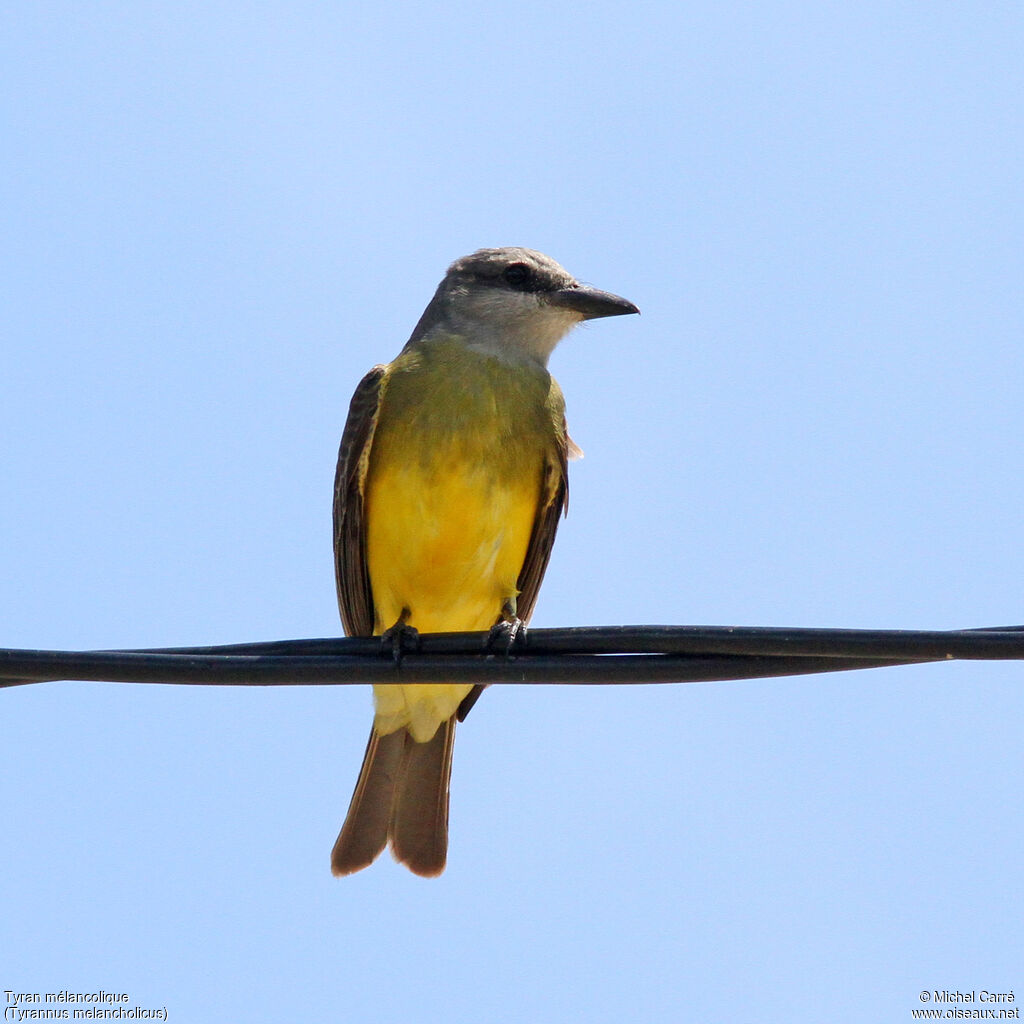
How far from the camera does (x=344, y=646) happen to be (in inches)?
150

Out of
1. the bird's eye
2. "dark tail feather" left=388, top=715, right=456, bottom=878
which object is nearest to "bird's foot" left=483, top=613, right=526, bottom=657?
"dark tail feather" left=388, top=715, right=456, bottom=878

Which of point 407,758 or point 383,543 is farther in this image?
point 407,758

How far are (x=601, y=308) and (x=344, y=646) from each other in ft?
11.0

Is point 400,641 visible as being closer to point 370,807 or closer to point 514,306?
point 370,807

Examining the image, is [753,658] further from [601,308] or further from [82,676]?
[601,308]

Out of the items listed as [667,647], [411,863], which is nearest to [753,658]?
[667,647]

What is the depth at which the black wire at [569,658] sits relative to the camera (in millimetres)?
3367

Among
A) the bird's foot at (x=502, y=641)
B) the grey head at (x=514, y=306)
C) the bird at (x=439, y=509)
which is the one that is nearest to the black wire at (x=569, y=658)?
the bird's foot at (x=502, y=641)

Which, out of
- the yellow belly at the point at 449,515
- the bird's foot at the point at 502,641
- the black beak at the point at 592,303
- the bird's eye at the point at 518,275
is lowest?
the bird's foot at the point at 502,641

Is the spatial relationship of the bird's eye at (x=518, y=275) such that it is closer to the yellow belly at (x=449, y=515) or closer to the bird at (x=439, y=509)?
the bird at (x=439, y=509)

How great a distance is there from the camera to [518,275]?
7.00 meters

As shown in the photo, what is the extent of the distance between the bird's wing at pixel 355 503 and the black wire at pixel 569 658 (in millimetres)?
2106

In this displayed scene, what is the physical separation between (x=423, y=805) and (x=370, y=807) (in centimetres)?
23

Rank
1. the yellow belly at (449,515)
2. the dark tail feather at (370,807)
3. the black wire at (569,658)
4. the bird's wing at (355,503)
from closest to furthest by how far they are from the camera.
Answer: the black wire at (569,658)
the yellow belly at (449,515)
the bird's wing at (355,503)
the dark tail feather at (370,807)
